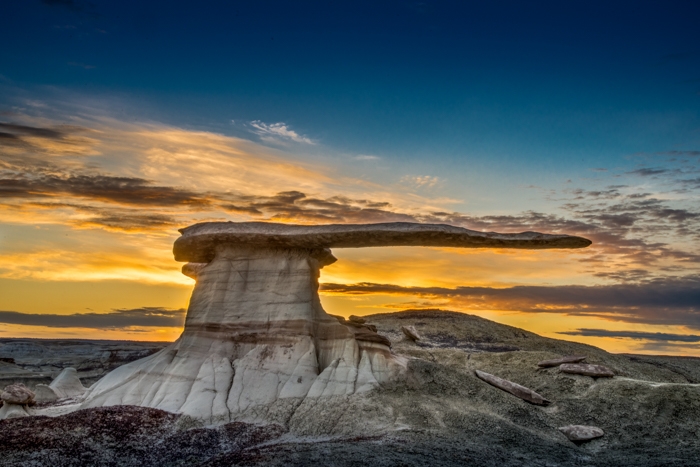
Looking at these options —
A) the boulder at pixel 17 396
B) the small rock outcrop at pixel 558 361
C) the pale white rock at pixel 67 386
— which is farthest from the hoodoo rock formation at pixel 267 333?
the pale white rock at pixel 67 386

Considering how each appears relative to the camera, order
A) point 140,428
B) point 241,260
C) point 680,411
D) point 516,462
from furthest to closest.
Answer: point 241,260 → point 680,411 → point 140,428 → point 516,462

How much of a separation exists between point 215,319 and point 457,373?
7932 millimetres

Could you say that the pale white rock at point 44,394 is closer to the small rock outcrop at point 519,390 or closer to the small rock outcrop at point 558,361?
the small rock outcrop at point 519,390

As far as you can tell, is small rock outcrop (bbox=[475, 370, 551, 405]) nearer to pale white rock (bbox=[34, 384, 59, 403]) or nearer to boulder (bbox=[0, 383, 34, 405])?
boulder (bbox=[0, 383, 34, 405])

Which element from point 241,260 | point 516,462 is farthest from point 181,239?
point 516,462

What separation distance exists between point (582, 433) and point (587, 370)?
473 centimetres

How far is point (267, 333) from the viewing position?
18.8 meters

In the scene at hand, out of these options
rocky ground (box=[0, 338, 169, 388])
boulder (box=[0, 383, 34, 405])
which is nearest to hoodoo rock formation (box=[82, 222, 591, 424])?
boulder (box=[0, 383, 34, 405])

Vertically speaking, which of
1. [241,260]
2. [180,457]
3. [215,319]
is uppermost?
[241,260]

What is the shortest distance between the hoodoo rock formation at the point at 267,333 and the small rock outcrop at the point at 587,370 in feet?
18.0

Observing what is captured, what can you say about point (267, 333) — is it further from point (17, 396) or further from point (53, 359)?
point (53, 359)

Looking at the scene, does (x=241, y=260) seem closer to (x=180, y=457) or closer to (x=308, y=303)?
(x=308, y=303)

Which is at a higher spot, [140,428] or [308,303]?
[308,303]

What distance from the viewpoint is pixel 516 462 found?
45.4ft
